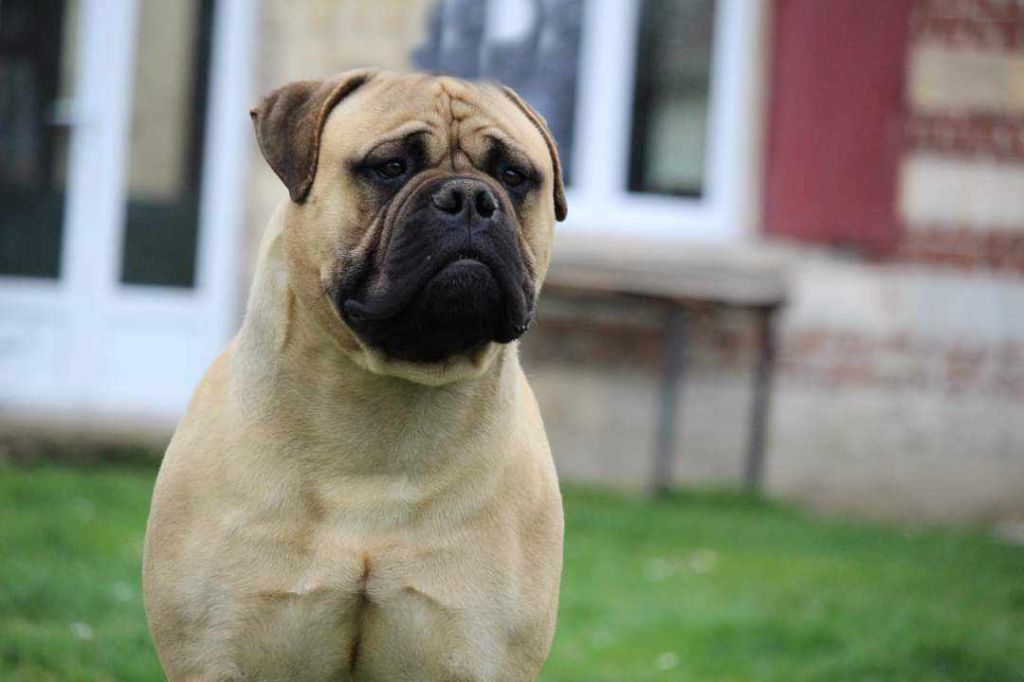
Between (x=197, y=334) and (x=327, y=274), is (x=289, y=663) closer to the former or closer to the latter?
(x=327, y=274)

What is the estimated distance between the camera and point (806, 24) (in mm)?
8727

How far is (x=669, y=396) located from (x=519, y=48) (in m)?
2.19

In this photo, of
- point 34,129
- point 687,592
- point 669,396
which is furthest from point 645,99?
point 687,592

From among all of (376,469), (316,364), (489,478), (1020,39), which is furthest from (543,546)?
(1020,39)

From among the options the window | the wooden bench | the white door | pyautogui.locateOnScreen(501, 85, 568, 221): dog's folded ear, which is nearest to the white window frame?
the window

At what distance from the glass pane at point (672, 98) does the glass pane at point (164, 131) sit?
99.9 inches

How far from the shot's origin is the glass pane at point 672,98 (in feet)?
29.8

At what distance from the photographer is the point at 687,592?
6.39 meters

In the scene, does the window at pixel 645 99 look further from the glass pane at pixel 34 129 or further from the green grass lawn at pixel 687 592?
the glass pane at pixel 34 129

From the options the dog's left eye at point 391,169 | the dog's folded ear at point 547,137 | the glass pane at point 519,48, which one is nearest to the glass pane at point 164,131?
the glass pane at point 519,48

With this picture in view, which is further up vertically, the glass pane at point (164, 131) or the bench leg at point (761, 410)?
the glass pane at point (164, 131)

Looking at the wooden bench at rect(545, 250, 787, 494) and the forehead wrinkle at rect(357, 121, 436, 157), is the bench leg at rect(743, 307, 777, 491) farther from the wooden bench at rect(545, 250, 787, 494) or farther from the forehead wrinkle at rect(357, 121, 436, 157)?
the forehead wrinkle at rect(357, 121, 436, 157)

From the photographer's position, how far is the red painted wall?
870 centimetres

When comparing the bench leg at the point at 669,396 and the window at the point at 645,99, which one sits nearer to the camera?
the bench leg at the point at 669,396
